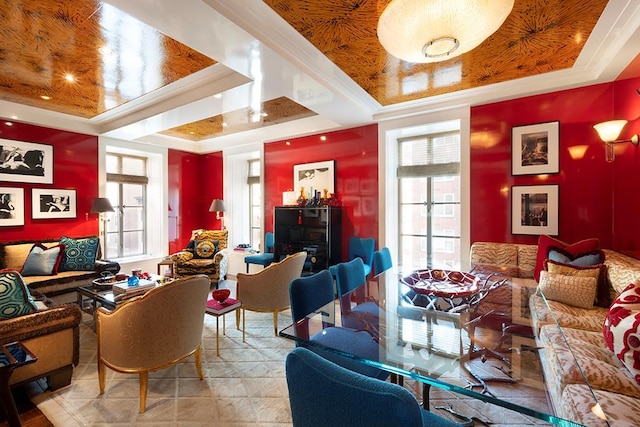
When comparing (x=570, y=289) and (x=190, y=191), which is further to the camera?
(x=190, y=191)

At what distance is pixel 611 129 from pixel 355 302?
3092 mm

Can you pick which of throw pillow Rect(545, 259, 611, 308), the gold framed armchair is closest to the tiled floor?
the gold framed armchair

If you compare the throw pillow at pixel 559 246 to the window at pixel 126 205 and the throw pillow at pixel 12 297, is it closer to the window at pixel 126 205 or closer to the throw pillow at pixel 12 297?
the throw pillow at pixel 12 297

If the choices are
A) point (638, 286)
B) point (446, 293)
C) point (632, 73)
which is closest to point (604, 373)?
point (638, 286)

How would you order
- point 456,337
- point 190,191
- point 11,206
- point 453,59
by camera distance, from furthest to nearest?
1. point 190,191
2. point 11,206
3. point 453,59
4. point 456,337

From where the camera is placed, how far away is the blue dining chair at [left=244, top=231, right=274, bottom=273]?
534cm

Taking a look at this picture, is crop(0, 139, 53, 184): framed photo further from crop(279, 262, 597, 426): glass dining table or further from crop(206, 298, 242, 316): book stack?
crop(279, 262, 597, 426): glass dining table

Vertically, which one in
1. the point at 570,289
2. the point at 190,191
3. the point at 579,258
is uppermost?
the point at 190,191

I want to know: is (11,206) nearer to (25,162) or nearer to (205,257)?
(25,162)

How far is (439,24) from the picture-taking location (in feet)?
5.62

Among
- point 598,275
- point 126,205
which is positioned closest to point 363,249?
point 598,275

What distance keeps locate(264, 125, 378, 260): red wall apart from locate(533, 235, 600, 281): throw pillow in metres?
2.15

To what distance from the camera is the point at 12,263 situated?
4.08m

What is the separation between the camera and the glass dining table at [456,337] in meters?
1.27
